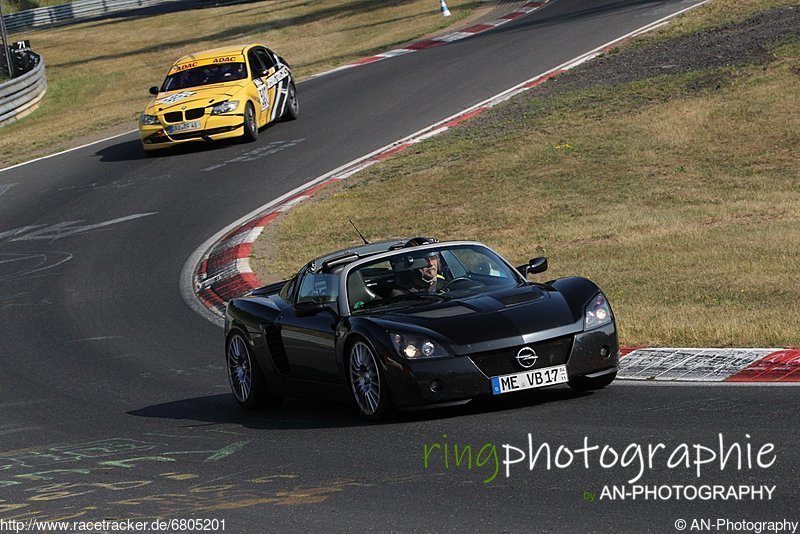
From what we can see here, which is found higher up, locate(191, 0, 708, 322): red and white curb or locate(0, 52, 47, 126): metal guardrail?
locate(0, 52, 47, 126): metal guardrail

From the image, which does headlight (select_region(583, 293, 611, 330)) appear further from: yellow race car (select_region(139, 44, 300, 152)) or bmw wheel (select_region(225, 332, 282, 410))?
yellow race car (select_region(139, 44, 300, 152))

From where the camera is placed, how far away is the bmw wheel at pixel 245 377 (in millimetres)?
10531

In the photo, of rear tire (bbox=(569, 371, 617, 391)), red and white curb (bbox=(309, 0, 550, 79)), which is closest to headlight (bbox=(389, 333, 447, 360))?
rear tire (bbox=(569, 371, 617, 391))

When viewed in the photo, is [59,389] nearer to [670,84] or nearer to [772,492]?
[772,492]

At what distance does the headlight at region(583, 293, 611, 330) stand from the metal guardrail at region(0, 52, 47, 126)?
28.4m

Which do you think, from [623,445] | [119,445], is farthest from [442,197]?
[623,445]

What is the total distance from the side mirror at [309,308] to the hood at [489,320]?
0.64 meters

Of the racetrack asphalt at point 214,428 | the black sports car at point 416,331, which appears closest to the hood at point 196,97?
the racetrack asphalt at point 214,428

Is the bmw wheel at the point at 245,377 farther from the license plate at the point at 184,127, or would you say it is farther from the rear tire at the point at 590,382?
the license plate at the point at 184,127

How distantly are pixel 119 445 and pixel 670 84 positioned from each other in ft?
63.1

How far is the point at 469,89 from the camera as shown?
28891mm

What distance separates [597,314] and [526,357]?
28.3 inches

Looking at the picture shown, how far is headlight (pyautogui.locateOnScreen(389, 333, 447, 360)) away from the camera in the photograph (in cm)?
870

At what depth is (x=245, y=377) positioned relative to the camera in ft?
35.1
